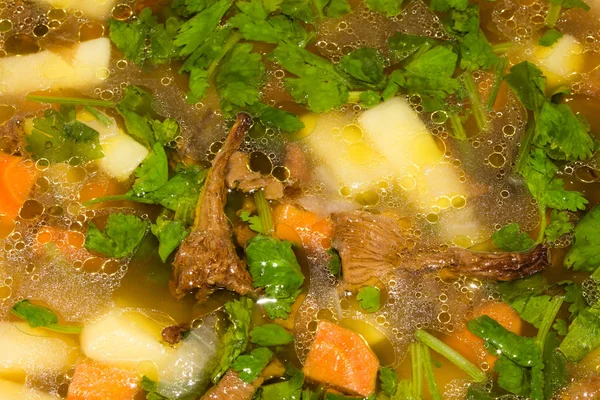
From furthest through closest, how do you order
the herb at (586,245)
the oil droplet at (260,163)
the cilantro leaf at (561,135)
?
the oil droplet at (260,163) < the cilantro leaf at (561,135) < the herb at (586,245)

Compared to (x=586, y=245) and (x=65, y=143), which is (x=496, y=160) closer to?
(x=586, y=245)

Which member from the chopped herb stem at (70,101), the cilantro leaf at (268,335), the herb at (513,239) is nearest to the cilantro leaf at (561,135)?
the herb at (513,239)

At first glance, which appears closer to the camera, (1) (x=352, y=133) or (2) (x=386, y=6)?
(1) (x=352, y=133)

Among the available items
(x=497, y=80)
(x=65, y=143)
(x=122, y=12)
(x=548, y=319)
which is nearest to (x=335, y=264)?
(x=548, y=319)

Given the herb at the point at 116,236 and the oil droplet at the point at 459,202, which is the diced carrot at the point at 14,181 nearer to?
the herb at the point at 116,236

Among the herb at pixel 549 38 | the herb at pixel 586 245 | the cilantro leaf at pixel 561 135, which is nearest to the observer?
the herb at pixel 586 245

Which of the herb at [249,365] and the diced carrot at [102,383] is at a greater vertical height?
the herb at [249,365]

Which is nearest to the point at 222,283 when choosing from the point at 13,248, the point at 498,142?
the point at 13,248
